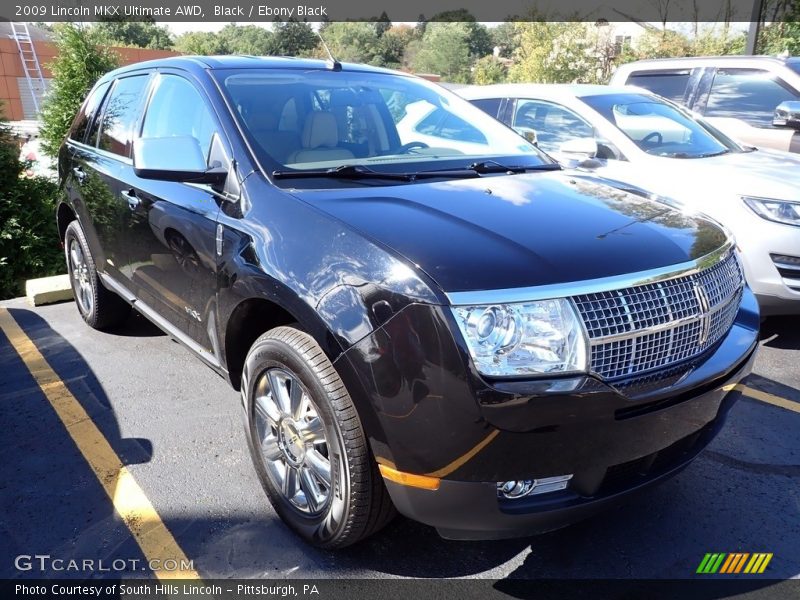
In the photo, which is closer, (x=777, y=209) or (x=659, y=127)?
(x=777, y=209)

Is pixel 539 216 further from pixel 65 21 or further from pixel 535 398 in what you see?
pixel 65 21

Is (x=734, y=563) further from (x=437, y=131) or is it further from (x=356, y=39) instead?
(x=356, y=39)

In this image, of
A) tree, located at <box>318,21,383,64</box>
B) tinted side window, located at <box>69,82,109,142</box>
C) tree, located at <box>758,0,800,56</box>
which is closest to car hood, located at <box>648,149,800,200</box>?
tinted side window, located at <box>69,82,109,142</box>

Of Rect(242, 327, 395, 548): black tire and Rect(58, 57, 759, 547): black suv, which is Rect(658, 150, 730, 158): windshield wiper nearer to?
Rect(58, 57, 759, 547): black suv

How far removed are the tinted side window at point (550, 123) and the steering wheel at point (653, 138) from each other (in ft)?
1.39

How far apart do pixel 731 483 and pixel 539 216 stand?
1.60 meters

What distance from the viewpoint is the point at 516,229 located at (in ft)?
7.25

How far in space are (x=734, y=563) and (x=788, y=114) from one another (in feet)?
15.5

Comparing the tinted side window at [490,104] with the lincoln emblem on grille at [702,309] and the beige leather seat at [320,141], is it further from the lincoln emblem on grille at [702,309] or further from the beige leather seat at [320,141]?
the lincoln emblem on grille at [702,309]

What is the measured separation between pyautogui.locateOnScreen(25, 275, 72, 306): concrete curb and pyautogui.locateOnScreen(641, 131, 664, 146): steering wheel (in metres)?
4.96

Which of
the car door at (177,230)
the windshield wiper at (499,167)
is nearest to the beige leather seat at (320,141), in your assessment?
the car door at (177,230)

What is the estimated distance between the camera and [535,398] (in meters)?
1.84

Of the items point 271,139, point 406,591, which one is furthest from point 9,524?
point 271,139

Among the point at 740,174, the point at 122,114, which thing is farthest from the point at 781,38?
the point at 122,114
